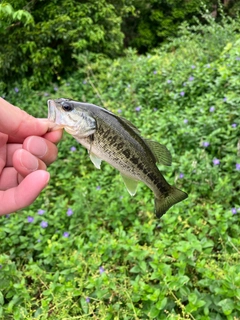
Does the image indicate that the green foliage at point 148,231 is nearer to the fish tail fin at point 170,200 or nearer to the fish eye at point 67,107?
the fish tail fin at point 170,200

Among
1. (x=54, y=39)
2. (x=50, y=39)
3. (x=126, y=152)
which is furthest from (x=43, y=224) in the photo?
(x=54, y=39)

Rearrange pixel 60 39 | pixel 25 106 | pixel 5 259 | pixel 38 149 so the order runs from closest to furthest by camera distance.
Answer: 1. pixel 38 149
2. pixel 5 259
3. pixel 25 106
4. pixel 60 39

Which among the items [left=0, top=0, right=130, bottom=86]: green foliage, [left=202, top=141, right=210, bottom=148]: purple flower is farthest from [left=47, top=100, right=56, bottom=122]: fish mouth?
[left=0, top=0, right=130, bottom=86]: green foliage

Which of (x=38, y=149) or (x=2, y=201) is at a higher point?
(x=38, y=149)

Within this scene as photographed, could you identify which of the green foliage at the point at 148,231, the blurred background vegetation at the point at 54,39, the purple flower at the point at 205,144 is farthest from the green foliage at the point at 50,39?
the purple flower at the point at 205,144

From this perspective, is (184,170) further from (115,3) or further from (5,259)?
(115,3)

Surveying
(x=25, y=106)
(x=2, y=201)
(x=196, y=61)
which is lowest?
(x=25, y=106)

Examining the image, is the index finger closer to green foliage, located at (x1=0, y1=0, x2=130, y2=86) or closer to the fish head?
the fish head

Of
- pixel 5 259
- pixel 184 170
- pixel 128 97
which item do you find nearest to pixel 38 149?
pixel 5 259
